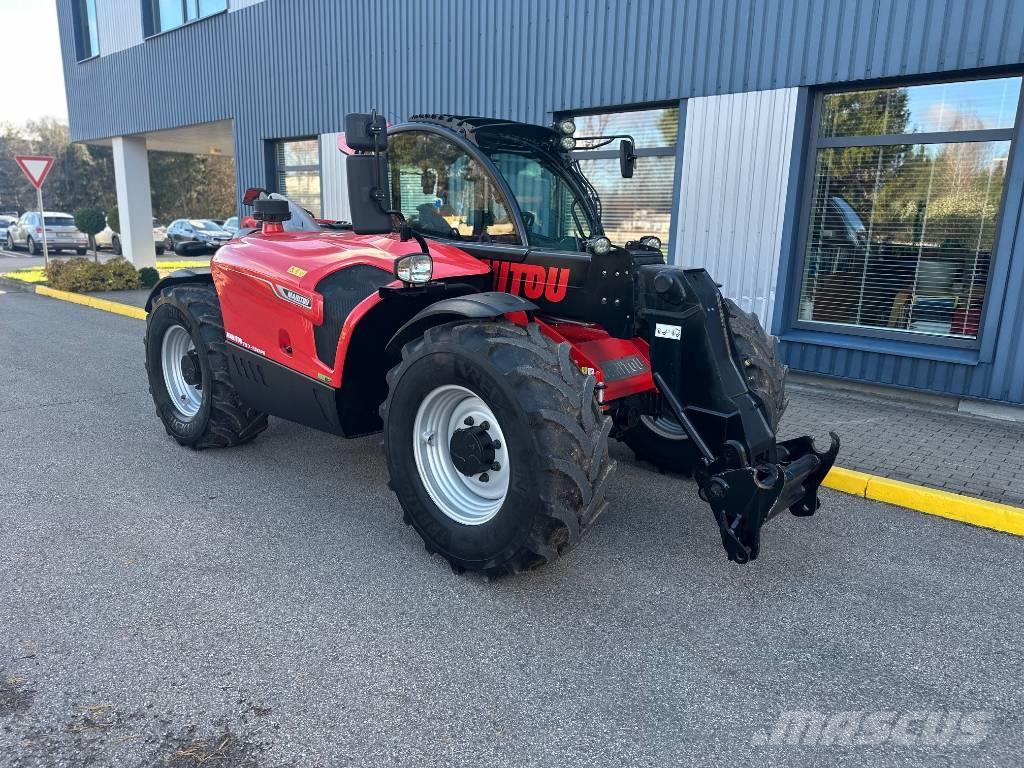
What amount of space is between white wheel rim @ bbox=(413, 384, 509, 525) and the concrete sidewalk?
2974mm

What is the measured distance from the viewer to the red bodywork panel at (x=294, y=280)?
13.4 ft

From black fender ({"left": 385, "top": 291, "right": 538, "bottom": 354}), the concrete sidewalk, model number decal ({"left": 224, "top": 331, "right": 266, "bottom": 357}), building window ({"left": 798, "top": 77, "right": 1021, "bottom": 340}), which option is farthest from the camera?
building window ({"left": 798, "top": 77, "right": 1021, "bottom": 340})

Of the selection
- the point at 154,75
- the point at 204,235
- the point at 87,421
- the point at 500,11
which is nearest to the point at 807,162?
the point at 500,11

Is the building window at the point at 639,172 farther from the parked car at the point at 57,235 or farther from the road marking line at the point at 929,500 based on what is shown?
the parked car at the point at 57,235

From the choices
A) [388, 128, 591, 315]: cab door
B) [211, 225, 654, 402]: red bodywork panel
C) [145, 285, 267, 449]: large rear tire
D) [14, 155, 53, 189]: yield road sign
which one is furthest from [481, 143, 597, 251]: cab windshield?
[14, 155, 53, 189]: yield road sign

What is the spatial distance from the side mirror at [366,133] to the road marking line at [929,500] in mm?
3700

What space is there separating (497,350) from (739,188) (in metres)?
5.49

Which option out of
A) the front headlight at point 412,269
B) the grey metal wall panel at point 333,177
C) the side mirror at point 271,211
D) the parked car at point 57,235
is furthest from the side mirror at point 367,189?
the parked car at point 57,235

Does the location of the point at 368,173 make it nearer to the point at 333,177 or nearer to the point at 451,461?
the point at 451,461

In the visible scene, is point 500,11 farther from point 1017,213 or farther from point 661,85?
point 1017,213

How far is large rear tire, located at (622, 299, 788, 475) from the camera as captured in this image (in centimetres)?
433

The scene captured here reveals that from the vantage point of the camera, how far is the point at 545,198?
171 inches

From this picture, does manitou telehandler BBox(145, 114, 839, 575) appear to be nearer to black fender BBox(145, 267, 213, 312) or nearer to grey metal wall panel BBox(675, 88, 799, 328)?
black fender BBox(145, 267, 213, 312)
